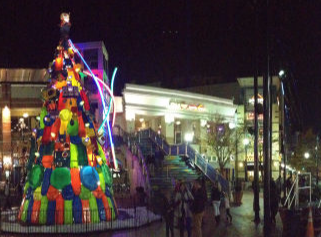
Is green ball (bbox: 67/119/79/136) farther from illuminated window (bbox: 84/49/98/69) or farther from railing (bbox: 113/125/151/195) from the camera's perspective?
illuminated window (bbox: 84/49/98/69)

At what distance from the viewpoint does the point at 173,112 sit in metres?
44.4

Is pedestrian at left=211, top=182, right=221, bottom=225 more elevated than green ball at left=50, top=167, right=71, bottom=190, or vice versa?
green ball at left=50, top=167, right=71, bottom=190

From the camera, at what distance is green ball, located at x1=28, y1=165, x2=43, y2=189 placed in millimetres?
18891

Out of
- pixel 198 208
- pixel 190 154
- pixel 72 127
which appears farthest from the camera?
pixel 190 154

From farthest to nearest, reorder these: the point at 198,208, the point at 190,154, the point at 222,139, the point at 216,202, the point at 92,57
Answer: the point at 222,139
the point at 92,57
the point at 190,154
the point at 216,202
the point at 198,208

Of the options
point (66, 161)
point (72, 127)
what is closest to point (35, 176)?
point (66, 161)

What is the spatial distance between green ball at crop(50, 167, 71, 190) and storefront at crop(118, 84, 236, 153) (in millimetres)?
19830

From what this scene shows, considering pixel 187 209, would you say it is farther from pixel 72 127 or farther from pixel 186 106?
pixel 186 106

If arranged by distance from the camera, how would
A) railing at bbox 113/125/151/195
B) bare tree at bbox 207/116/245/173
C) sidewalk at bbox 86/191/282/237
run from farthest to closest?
bare tree at bbox 207/116/245/173
railing at bbox 113/125/151/195
sidewalk at bbox 86/191/282/237

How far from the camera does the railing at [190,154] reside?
32.8m

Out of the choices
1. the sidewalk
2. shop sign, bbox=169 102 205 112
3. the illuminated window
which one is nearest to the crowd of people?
the sidewalk

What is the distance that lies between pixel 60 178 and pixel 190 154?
16198 millimetres

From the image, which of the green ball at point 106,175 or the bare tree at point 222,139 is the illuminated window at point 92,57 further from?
the green ball at point 106,175

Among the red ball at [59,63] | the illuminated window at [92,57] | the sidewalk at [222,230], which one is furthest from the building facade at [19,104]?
the sidewalk at [222,230]
